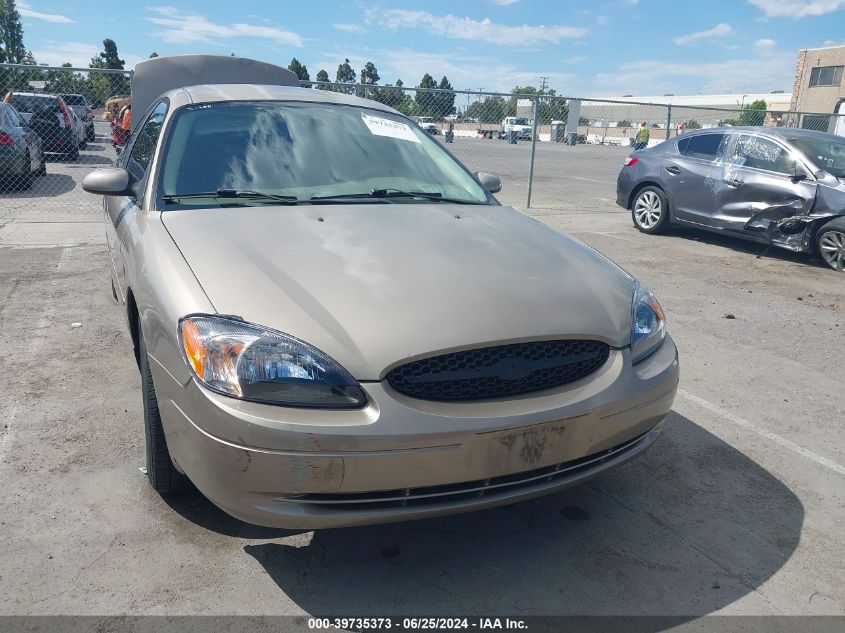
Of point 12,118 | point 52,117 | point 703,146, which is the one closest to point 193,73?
point 12,118

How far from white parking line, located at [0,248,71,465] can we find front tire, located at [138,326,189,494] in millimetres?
922

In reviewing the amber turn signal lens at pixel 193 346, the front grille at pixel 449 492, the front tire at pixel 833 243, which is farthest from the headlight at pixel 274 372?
the front tire at pixel 833 243

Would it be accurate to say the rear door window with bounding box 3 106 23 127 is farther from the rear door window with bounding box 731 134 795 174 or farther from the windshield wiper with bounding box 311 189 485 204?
the rear door window with bounding box 731 134 795 174

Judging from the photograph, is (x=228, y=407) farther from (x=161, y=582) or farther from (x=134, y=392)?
(x=134, y=392)

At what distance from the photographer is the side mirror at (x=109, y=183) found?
3.47 meters

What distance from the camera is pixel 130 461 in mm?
3252

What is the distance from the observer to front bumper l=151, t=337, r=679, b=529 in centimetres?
208

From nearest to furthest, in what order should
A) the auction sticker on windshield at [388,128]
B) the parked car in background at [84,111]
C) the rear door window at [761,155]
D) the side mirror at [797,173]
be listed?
1. the auction sticker on windshield at [388,128]
2. the side mirror at [797,173]
3. the rear door window at [761,155]
4. the parked car in background at [84,111]

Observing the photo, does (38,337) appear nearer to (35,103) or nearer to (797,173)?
(797,173)

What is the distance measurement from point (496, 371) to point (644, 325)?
0.83 meters

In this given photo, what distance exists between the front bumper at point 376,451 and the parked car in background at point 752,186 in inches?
273

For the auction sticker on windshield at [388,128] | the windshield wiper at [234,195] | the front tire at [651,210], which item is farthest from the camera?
the front tire at [651,210]

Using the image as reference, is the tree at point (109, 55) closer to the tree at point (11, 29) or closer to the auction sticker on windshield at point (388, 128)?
the tree at point (11, 29)

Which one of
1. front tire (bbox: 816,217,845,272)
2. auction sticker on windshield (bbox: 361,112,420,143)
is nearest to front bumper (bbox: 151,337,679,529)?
auction sticker on windshield (bbox: 361,112,420,143)
